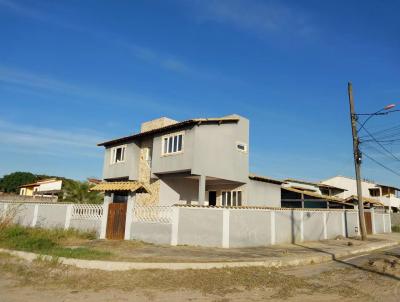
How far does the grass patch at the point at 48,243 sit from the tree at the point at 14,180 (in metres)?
71.8

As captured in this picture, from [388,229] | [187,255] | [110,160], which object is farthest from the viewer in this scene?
[388,229]

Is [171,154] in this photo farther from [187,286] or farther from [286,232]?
[187,286]

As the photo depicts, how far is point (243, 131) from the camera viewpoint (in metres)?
23.2

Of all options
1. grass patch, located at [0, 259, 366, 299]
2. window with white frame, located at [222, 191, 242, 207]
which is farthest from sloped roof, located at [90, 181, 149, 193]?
window with white frame, located at [222, 191, 242, 207]

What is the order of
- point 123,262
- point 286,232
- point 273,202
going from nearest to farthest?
point 123,262 → point 286,232 → point 273,202

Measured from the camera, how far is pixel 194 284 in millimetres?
8508

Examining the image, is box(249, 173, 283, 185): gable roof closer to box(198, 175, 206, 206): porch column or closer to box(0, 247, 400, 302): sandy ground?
box(198, 175, 206, 206): porch column

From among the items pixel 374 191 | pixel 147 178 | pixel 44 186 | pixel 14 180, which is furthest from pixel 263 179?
pixel 14 180

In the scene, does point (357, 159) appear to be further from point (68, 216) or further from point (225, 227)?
point (68, 216)

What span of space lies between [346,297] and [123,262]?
6.09 m

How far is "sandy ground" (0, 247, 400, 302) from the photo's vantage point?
24.2ft

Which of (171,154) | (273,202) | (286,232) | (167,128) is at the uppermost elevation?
(167,128)

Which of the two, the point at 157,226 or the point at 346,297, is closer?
the point at 346,297

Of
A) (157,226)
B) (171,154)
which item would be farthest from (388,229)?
(157,226)
